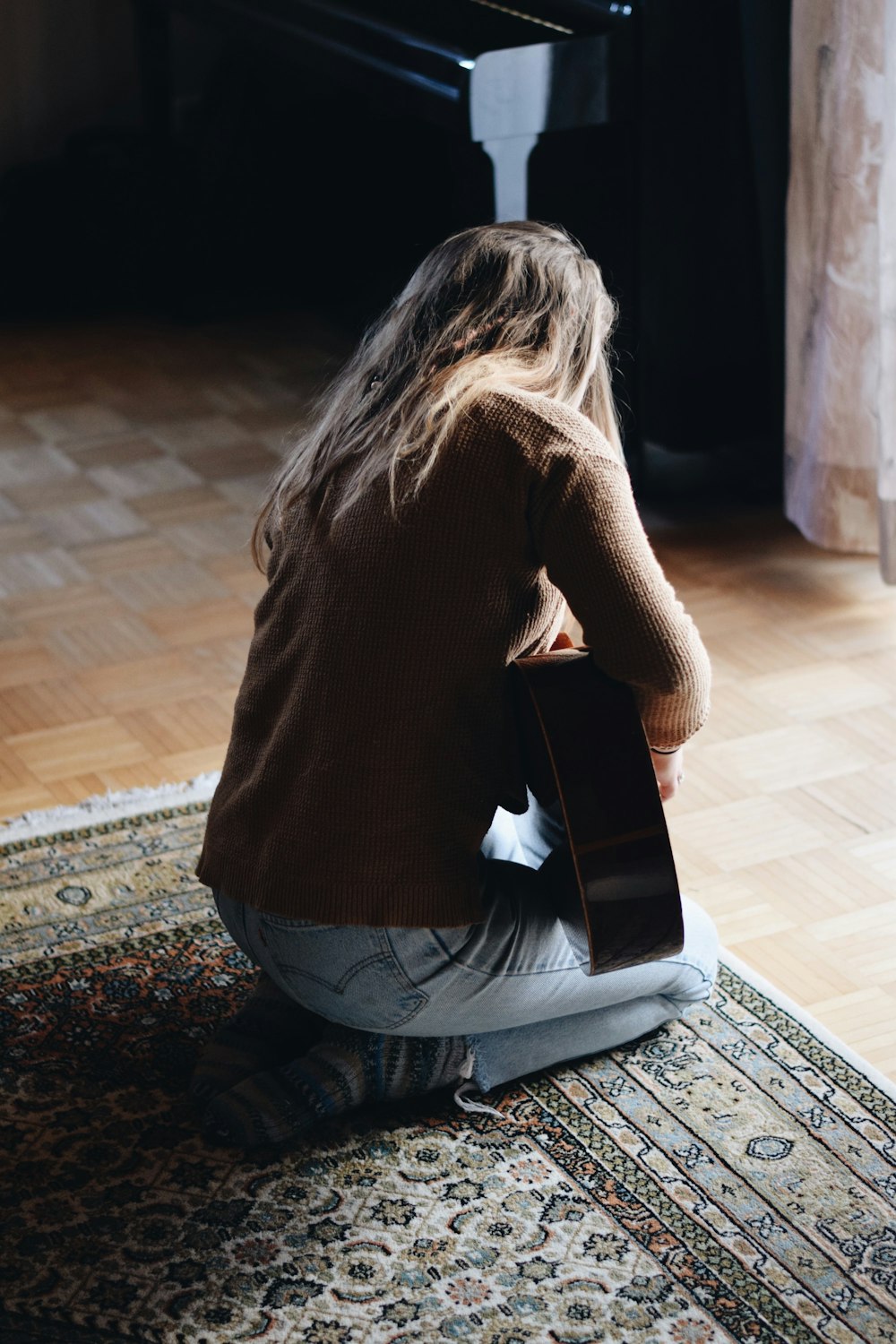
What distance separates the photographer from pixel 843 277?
9.61ft

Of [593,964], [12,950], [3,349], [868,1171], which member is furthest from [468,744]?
[3,349]

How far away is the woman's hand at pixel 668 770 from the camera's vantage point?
1.65 m

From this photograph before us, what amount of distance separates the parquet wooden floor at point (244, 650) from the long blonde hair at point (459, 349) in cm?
80

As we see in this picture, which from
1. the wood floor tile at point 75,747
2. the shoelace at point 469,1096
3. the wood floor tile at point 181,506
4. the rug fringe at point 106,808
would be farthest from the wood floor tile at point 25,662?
the shoelace at point 469,1096

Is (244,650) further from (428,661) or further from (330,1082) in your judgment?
(428,661)

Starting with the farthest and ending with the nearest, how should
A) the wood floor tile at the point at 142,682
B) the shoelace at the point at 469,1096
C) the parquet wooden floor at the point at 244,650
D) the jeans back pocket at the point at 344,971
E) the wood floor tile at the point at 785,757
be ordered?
the wood floor tile at the point at 142,682
the wood floor tile at the point at 785,757
the parquet wooden floor at the point at 244,650
the shoelace at the point at 469,1096
the jeans back pocket at the point at 344,971

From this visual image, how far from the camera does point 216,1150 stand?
166 centimetres

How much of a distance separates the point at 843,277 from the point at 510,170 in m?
0.61

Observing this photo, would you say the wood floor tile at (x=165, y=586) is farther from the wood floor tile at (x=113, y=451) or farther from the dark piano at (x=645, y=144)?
the dark piano at (x=645, y=144)

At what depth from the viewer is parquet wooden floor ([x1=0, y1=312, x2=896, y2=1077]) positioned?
2145mm

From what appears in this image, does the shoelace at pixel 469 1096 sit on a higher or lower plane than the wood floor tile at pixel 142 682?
higher

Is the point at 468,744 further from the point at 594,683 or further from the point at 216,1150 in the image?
the point at 216,1150

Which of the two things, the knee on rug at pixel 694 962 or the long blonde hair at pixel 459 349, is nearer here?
the long blonde hair at pixel 459 349

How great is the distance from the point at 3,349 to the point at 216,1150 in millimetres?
3080
